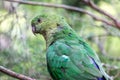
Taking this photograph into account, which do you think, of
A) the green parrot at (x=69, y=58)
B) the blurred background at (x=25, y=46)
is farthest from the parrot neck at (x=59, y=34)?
the blurred background at (x=25, y=46)

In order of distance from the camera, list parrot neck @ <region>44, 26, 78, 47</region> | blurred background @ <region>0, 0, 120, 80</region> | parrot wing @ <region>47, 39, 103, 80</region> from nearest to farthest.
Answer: parrot wing @ <region>47, 39, 103, 80</region> → parrot neck @ <region>44, 26, 78, 47</region> → blurred background @ <region>0, 0, 120, 80</region>

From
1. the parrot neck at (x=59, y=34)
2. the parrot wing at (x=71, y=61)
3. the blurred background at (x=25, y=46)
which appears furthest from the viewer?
the blurred background at (x=25, y=46)

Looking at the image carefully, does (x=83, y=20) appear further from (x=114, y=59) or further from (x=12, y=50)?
(x=12, y=50)

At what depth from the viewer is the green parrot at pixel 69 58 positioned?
273cm

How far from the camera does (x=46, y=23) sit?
308 cm

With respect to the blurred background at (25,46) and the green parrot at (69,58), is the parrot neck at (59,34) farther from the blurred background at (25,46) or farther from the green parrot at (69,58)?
the blurred background at (25,46)

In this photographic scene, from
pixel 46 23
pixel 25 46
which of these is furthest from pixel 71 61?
pixel 25 46

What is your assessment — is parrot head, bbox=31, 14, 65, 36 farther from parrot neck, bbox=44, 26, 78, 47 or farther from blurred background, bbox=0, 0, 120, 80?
blurred background, bbox=0, 0, 120, 80

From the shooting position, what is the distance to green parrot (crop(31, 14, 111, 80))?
2.73m

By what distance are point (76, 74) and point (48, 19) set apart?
21.4 inches

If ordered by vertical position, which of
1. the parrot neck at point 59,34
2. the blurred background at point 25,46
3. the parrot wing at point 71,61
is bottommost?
the blurred background at point 25,46

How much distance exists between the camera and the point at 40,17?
122 inches

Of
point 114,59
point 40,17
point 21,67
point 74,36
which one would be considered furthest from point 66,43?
point 114,59

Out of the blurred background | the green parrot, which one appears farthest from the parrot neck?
the blurred background
